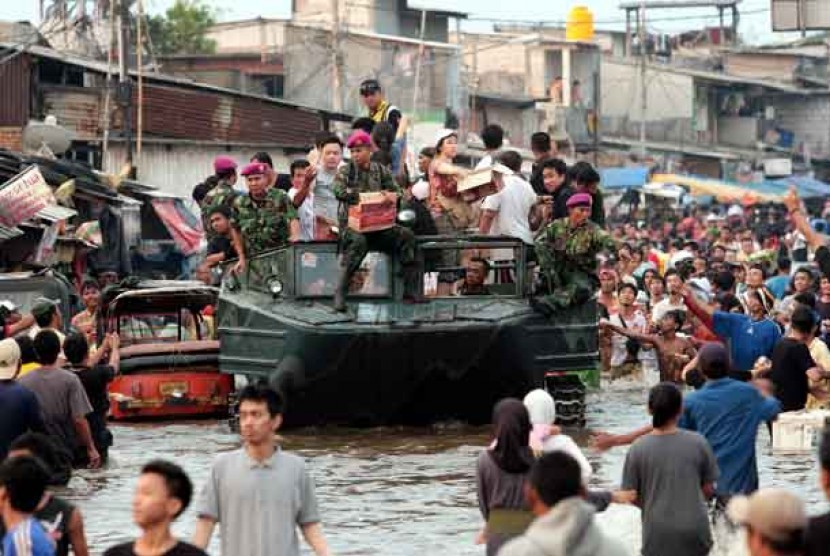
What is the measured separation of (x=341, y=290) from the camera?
20.2 metres

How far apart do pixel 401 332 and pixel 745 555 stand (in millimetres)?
8233

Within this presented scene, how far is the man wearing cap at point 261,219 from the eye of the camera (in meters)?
21.0

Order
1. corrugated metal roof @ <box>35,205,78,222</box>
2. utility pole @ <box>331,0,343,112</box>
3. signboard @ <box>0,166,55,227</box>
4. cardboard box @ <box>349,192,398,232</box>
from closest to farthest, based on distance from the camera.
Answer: cardboard box @ <box>349,192,398,232</box> → signboard @ <box>0,166,55,227</box> → corrugated metal roof @ <box>35,205,78,222</box> → utility pole @ <box>331,0,343,112</box>

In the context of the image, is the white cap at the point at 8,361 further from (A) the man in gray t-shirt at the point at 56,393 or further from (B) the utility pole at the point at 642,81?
(B) the utility pole at the point at 642,81

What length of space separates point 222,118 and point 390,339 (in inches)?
926

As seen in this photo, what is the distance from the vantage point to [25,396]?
1319cm

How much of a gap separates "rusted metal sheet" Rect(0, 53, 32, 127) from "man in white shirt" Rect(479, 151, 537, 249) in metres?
19.5

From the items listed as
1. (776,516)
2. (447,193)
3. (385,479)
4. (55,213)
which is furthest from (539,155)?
(776,516)

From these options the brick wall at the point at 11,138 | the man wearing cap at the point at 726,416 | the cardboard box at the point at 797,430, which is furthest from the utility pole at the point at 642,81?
the man wearing cap at the point at 726,416

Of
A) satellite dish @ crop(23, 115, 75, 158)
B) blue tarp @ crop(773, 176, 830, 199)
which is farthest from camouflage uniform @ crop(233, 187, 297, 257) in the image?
blue tarp @ crop(773, 176, 830, 199)

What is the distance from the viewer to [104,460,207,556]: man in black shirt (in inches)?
330

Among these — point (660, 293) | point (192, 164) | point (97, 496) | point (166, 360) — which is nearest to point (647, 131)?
point (192, 164)

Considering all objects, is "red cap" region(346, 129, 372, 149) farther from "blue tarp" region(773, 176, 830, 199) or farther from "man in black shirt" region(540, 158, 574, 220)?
"blue tarp" region(773, 176, 830, 199)

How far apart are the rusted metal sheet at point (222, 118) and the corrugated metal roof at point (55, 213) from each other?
12.5 meters
